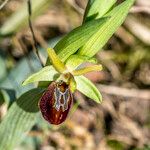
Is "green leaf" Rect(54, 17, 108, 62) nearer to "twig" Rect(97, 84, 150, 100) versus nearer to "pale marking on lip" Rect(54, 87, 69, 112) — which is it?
"pale marking on lip" Rect(54, 87, 69, 112)

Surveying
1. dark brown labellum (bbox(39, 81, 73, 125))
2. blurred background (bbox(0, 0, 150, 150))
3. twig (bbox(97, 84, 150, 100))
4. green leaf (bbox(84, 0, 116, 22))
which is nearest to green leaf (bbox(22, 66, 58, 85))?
dark brown labellum (bbox(39, 81, 73, 125))

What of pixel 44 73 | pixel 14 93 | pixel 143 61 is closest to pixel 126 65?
pixel 143 61

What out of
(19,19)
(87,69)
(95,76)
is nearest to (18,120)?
(87,69)

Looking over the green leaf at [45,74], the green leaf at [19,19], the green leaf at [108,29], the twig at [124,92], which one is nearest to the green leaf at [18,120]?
the green leaf at [45,74]

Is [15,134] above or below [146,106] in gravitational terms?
above

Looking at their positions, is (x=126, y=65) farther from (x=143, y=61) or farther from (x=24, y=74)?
(x=24, y=74)

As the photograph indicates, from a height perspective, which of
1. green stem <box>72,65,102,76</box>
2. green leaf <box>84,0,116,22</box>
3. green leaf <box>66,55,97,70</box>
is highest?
green leaf <box>84,0,116,22</box>
